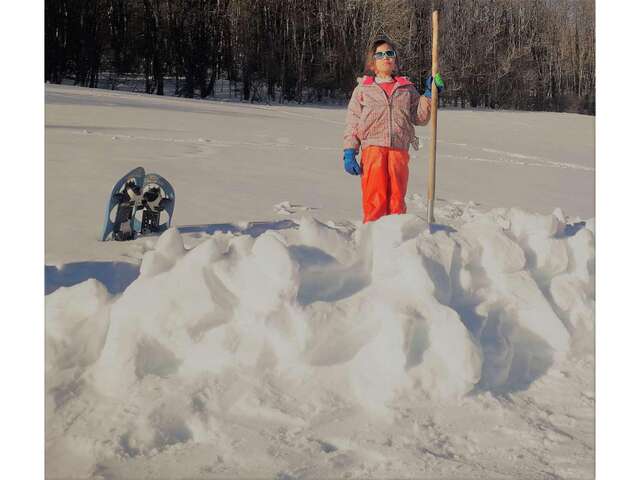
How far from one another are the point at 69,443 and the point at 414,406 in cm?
104

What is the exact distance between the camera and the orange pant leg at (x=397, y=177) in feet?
12.2

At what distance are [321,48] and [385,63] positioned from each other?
1615 centimetres

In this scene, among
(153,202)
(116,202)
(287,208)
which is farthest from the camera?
(287,208)

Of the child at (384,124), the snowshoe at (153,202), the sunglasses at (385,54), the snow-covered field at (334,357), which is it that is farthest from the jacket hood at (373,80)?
the snowshoe at (153,202)

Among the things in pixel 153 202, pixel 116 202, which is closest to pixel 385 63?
pixel 153 202

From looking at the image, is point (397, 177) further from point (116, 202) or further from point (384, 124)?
point (116, 202)

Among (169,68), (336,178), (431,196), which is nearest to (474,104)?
(169,68)

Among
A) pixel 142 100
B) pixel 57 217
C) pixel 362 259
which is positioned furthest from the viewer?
pixel 142 100

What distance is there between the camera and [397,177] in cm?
373

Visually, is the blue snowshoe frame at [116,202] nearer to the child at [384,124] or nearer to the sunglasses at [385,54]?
the child at [384,124]

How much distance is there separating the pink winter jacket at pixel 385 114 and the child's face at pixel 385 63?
67 mm

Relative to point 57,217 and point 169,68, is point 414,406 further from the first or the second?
point 169,68

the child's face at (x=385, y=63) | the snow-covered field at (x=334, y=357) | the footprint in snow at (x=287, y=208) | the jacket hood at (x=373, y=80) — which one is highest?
the child's face at (x=385, y=63)

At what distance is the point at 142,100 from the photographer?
11844mm
